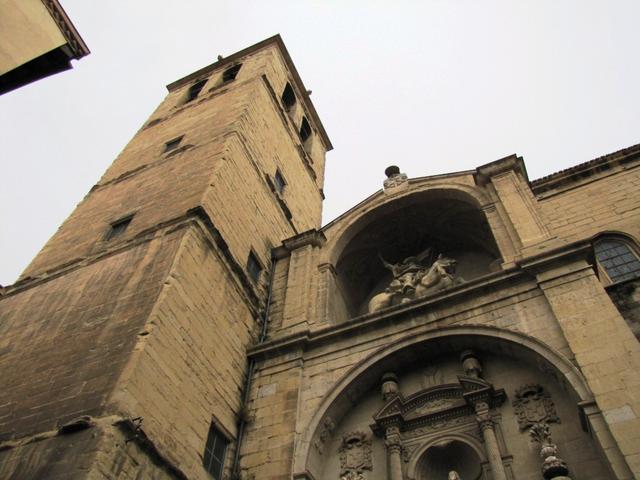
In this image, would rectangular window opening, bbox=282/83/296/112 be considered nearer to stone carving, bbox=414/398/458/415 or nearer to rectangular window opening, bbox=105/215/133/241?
rectangular window opening, bbox=105/215/133/241

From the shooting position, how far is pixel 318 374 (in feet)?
36.1

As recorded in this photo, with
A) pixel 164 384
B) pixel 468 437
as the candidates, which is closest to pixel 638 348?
pixel 468 437

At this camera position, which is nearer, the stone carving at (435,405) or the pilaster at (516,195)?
the stone carving at (435,405)

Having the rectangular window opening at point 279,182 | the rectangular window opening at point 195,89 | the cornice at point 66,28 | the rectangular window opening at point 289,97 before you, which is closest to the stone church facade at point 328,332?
the rectangular window opening at point 279,182

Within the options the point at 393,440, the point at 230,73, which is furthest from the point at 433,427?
the point at 230,73

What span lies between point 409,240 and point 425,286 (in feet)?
10.7

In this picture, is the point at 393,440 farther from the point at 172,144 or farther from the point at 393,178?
the point at 172,144

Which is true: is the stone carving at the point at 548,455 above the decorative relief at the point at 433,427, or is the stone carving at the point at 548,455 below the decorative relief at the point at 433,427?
below

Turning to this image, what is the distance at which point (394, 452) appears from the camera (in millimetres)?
9500

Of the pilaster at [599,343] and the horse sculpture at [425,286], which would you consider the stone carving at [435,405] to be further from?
the horse sculpture at [425,286]

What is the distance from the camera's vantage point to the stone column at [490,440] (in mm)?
8468

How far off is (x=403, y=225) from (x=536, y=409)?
703 centimetres

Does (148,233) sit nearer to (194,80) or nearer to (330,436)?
(330,436)

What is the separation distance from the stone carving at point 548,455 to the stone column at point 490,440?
1.76 feet
